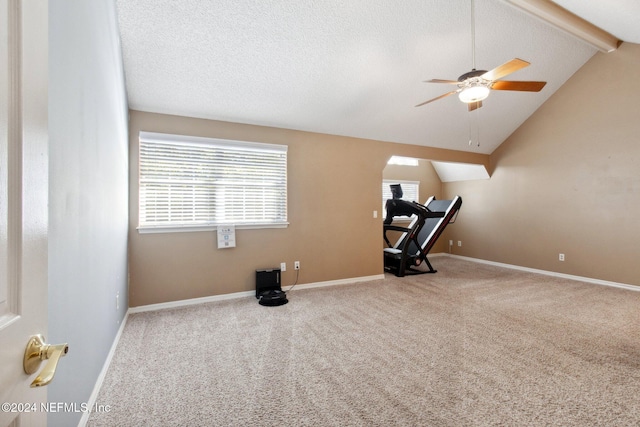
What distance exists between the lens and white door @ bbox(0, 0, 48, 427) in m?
0.45

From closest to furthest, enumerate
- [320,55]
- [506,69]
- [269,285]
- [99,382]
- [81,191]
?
[81,191] < [99,382] < [506,69] < [320,55] < [269,285]

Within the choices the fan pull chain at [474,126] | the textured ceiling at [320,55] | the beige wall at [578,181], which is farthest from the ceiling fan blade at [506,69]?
the beige wall at [578,181]

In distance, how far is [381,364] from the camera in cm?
210

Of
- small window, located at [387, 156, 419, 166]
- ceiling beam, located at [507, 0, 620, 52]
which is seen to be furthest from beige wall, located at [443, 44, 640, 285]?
small window, located at [387, 156, 419, 166]

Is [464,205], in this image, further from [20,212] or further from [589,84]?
[20,212]

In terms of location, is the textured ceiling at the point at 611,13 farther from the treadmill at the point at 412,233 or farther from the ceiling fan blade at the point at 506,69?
the treadmill at the point at 412,233

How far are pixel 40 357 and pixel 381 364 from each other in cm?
204

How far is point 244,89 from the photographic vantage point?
10.7ft

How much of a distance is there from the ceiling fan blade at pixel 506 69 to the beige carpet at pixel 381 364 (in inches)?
88.7

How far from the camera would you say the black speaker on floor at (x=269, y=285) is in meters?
3.48

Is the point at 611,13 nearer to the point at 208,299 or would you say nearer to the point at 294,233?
the point at 294,233

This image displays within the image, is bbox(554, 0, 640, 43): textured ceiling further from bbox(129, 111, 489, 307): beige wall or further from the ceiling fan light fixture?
bbox(129, 111, 489, 307): beige wall

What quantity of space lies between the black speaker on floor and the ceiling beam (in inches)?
156

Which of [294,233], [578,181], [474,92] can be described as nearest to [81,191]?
[294,233]
